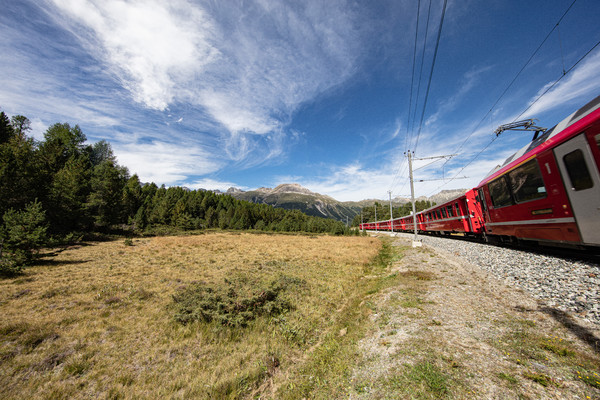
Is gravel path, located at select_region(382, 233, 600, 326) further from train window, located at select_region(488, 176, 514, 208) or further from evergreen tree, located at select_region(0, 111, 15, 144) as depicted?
evergreen tree, located at select_region(0, 111, 15, 144)

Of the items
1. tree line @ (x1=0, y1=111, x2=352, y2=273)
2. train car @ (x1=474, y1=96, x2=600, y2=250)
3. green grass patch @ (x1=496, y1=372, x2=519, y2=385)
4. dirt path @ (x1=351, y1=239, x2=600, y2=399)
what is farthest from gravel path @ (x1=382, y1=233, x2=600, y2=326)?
tree line @ (x1=0, y1=111, x2=352, y2=273)

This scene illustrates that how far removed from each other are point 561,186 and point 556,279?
3980 mm

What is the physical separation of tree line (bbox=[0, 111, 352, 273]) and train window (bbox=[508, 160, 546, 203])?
27192 mm

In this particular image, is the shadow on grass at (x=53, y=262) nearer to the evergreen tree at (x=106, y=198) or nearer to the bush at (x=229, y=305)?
the bush at (x=229, y=305)

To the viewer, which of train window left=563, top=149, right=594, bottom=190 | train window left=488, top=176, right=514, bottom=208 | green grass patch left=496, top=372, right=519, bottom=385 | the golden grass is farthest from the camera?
train window left=488, top=176, right=514, bottom=208

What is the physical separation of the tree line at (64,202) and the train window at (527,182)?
27192 millimetres

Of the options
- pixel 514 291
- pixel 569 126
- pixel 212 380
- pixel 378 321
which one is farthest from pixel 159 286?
pixel 569 126

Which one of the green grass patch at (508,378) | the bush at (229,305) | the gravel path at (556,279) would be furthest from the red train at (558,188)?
the bush at (229,305)

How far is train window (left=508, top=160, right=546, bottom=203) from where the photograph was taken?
28.7ft

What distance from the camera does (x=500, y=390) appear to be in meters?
2.73

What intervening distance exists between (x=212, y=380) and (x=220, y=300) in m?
3.99

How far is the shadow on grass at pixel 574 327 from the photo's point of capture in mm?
3418

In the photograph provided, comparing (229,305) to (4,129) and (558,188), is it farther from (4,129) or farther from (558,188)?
(4,129)

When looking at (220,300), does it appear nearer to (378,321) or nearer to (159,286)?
(159,286)
